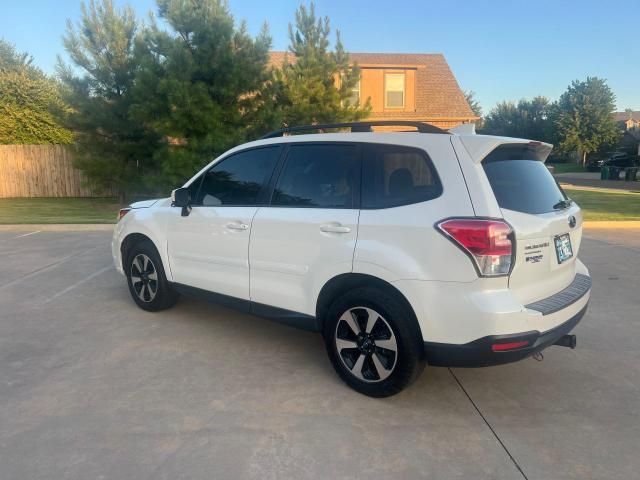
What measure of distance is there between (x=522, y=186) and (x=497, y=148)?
310mm

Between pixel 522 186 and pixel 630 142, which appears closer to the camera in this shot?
pixel 522 186

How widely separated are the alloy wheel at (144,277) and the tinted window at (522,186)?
3.54 m

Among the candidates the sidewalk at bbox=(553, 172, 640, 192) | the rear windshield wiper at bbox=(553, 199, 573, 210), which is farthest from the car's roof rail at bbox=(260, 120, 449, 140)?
the sidewalk at bbox=(553, 172, 640, 192)

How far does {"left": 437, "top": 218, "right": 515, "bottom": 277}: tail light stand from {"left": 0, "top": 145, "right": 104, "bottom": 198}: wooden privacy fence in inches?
757

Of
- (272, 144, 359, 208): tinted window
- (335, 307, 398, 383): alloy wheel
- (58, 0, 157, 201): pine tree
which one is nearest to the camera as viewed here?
(335, 307, 398, 383): alloy wheel

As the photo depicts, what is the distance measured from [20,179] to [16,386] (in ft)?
62.7

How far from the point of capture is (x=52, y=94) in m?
22.8

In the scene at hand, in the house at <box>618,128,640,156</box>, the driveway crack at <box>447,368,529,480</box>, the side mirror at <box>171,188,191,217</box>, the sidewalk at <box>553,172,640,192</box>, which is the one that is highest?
the house at <box>618,128,640,156</box>

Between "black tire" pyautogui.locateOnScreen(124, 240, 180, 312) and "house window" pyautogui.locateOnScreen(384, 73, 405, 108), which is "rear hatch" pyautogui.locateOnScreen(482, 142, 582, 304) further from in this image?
"house window" pyautogui.locateOnScreen(384, 73, 405, 108)

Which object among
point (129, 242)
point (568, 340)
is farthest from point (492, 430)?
point (129, 242)

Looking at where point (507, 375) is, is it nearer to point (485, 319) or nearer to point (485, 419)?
point (485, 419)

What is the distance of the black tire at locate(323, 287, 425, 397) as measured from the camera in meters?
3.12

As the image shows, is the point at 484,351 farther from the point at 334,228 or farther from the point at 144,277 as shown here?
the point at 144,277

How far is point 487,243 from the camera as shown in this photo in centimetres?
283
